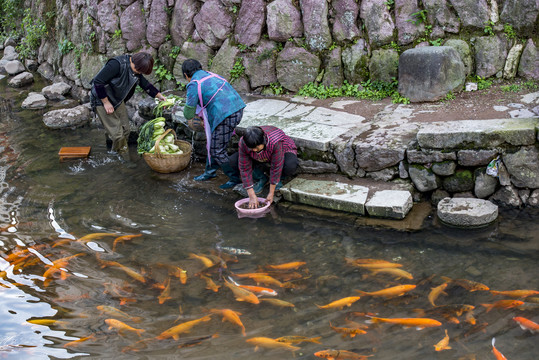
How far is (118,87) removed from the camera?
25.5 feet

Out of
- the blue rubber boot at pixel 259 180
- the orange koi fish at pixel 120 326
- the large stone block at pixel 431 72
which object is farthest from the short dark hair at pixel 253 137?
the large stone block at pixel 431 72

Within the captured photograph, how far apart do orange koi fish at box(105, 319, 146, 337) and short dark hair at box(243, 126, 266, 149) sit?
240 centimetres

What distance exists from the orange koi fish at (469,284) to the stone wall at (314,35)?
403 cm

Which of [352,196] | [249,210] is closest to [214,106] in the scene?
[249,210]

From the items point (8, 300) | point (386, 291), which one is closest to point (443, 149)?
point (386, 291)

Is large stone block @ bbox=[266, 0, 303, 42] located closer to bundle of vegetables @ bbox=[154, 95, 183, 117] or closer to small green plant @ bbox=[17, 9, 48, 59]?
bundle of vegetables @ bbox=[154, 95, 183, 117]

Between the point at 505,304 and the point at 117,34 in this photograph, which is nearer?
the point at 505,304

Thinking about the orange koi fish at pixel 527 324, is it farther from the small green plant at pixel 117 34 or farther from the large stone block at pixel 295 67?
the small green plant at pixel 117 34

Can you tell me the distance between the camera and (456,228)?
18.1 ft

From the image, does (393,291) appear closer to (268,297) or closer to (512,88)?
(268,297)

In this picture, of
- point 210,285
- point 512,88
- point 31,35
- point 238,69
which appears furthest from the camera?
point 31,35

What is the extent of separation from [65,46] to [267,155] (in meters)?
8.79

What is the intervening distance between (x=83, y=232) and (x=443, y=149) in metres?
4.44

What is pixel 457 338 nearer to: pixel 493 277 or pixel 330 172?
pixel 493 277
